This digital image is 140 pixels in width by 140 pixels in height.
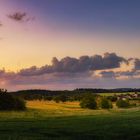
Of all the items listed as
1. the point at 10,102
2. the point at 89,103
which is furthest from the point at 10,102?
the point at 89,103

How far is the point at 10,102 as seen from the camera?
100 m

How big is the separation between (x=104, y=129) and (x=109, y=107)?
8963 centimetres

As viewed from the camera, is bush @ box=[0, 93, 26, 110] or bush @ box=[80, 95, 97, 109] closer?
bush @ box=[0, 93, 26, 110]

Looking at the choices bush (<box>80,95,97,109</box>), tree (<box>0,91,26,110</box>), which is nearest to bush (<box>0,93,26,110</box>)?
tree (<box>0,91,26,110</box>)

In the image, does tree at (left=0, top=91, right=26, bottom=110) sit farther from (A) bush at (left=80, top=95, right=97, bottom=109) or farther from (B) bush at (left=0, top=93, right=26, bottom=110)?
(A) bush at (left=80, top=95, right=97, bottom=109)

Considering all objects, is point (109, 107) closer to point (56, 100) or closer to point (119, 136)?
point (56, 100)

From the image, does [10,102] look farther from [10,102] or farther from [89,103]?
[89,103]

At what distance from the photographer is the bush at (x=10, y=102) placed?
98125 millimetres

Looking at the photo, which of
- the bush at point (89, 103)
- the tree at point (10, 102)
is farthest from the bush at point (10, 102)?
the bush at point (89, 103)

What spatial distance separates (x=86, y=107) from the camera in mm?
133500

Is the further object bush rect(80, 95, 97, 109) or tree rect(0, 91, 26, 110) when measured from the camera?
bush rect(80, 95, 97, 109)

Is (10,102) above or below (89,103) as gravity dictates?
above

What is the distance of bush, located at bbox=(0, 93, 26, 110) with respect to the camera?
98125 mm

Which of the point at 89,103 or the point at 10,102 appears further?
the point at 89,103
